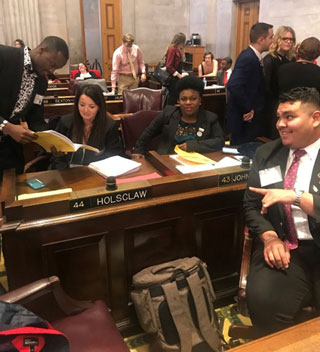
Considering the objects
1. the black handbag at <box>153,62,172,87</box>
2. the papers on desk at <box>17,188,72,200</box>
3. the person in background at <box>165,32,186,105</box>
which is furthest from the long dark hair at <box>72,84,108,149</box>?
the black handbag at <box>153,62,172,87</box>

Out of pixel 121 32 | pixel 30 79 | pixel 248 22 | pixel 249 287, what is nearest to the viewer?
pixel 249 287

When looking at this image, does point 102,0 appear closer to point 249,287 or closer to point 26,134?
point 26,134

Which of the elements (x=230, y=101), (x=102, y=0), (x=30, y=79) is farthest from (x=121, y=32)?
(x=30, y=79)

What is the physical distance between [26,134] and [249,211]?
1295 millimetres

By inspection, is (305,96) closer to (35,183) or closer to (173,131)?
(173,131)

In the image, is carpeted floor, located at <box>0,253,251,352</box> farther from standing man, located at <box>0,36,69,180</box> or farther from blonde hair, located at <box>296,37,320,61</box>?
blonde hair, located at <box>296,37,320,61</box>

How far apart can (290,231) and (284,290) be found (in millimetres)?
272

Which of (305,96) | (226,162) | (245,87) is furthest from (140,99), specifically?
(305,96)

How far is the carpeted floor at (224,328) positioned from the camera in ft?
6.59

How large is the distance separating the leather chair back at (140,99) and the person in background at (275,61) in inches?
46.5

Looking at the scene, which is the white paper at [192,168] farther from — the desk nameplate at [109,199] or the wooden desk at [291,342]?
the wooden desk at [291,342]

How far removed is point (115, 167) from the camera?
212cm

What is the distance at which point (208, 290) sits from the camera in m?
1.89

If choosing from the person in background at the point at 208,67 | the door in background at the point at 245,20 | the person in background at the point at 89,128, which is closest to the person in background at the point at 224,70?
the person in background at the point at 208,67
